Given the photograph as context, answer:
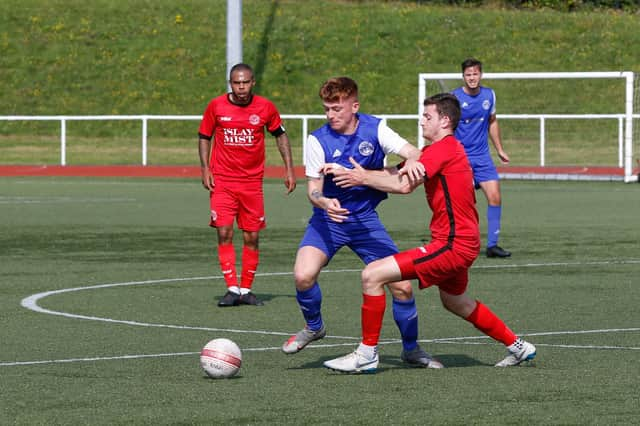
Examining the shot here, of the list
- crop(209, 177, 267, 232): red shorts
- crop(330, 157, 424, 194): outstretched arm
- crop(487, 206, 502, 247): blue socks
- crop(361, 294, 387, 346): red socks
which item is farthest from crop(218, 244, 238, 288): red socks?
crop(487, 206, 502, 247): blue socks

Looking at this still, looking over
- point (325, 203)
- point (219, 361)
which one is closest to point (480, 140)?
point (325, 203)

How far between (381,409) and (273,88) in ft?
143

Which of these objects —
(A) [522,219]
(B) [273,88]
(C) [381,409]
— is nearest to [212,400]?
(C) [381,409]

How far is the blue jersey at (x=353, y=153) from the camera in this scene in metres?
8.76

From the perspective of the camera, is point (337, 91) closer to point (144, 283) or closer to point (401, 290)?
point (401, 290)

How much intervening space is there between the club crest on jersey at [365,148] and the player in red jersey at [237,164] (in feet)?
10.6

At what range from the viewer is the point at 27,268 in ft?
47.8

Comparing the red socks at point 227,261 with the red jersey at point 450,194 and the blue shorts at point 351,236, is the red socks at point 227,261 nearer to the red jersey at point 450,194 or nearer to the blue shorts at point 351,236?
the blue shorts at point 351,236

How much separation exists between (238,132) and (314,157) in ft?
11.7

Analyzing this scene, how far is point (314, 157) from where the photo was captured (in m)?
8.67

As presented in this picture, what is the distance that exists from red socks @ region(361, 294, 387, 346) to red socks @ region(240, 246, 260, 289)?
379 cm

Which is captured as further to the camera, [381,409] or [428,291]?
[428,291]

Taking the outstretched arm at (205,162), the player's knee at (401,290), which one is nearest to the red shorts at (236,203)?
the outstretched arm at (205,162)

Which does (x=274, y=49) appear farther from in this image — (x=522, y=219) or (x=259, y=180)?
(x=259, y=180)
